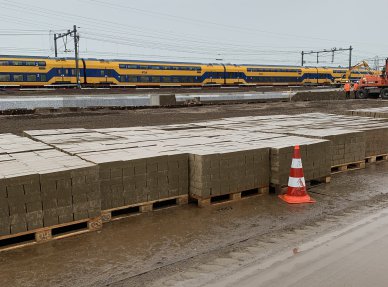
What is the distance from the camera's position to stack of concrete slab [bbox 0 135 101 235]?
15.2ft

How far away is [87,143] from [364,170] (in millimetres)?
6538

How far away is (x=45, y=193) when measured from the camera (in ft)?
15.9

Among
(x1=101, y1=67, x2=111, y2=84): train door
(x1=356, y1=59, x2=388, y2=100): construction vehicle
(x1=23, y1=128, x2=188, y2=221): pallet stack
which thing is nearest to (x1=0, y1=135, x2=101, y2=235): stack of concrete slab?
(x1=23, y1=128, x2=188, y2=221): pallet stack

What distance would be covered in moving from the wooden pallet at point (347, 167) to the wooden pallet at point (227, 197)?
2581 mm

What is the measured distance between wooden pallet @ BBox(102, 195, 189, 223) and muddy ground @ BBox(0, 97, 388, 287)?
114 millimetres

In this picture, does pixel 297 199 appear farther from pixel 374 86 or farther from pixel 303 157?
pixel 374 86

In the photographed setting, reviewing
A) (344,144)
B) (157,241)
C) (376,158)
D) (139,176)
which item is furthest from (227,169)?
(376,158)

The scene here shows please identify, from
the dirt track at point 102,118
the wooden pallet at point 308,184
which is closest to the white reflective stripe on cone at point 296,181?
the wooden pallet at point 308,184

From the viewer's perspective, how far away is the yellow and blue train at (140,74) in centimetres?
3378

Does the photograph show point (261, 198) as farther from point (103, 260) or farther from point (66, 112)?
point (66, 112)

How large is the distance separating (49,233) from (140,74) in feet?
121

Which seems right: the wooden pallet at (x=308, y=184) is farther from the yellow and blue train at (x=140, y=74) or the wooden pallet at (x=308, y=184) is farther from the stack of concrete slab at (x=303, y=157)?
the yellow and blue train at (x=140, y=74)

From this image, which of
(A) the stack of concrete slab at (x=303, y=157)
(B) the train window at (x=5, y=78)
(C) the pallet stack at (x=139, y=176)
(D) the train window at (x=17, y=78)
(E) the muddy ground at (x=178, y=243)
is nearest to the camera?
(E) the muddy ground at (x=178, y=243)

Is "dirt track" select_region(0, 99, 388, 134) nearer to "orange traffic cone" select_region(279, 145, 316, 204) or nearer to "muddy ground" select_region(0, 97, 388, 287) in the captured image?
"muddy ground" select_region(0, 97, 388, 287)
